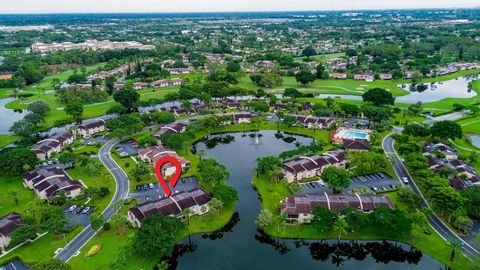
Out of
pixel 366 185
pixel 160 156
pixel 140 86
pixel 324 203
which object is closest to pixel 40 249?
pixel 160 156

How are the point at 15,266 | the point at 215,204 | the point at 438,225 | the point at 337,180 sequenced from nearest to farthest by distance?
the point at 15,266 → the point at 438,225 → the point at 215,204 → the point at 337,180

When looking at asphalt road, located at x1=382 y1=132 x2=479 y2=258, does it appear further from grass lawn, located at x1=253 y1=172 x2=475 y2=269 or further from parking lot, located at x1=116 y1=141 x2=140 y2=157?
parking lot, located at x1=116 y1=141 x2=140 y2=157

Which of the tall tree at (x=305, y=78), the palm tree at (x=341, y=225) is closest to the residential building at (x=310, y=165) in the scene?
the palm tree at (x=341, y=225)

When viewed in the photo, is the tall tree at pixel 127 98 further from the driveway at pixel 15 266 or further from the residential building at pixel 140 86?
the driveway at pixel 15 266

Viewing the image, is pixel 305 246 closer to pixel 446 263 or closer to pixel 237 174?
pixel 446 263

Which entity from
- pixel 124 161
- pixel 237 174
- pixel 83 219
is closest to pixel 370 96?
pixel 237 174

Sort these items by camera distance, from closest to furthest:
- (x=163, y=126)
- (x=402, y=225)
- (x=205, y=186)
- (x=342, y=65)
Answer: (x=402, y=225) < (x=205, y=186) < (x=163, y=126) < (x=342, y=65)

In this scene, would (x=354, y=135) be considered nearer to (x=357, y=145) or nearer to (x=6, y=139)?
(x=357, y=145)
